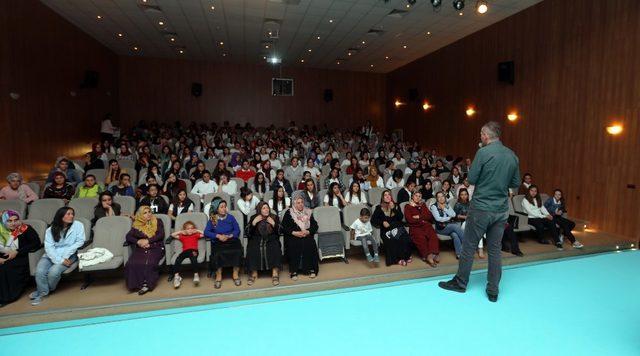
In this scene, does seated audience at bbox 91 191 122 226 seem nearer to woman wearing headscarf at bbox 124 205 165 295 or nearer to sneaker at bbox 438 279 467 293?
woman wearing headscarf at bbox 124 205 165 295

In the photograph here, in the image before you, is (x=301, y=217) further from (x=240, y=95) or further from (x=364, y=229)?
(x=240, y=95)

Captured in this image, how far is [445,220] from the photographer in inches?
210

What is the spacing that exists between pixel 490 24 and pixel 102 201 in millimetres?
9925

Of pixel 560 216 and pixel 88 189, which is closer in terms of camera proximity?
pixel 88 189

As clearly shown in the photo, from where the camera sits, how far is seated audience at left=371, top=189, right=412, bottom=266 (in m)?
4.78

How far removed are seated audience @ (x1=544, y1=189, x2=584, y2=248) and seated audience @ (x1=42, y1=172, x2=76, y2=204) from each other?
26.6ft

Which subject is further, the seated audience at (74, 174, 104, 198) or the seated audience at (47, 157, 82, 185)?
the seated audience at (47, 157, 82, 185)

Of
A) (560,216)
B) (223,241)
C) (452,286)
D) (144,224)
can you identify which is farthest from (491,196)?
(560,216)

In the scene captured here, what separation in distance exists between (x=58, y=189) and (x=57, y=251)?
220 centimetres

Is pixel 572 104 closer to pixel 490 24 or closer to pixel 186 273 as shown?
pixel 490 24

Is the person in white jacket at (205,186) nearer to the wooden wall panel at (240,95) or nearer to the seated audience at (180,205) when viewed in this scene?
the seated audience at (180,205)

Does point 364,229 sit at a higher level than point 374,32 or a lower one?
lower

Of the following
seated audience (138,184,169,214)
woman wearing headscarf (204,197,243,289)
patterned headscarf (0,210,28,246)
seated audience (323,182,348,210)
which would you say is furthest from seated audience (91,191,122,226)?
seated audience (323,182,348,210)

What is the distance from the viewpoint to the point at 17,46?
23.0 ft
